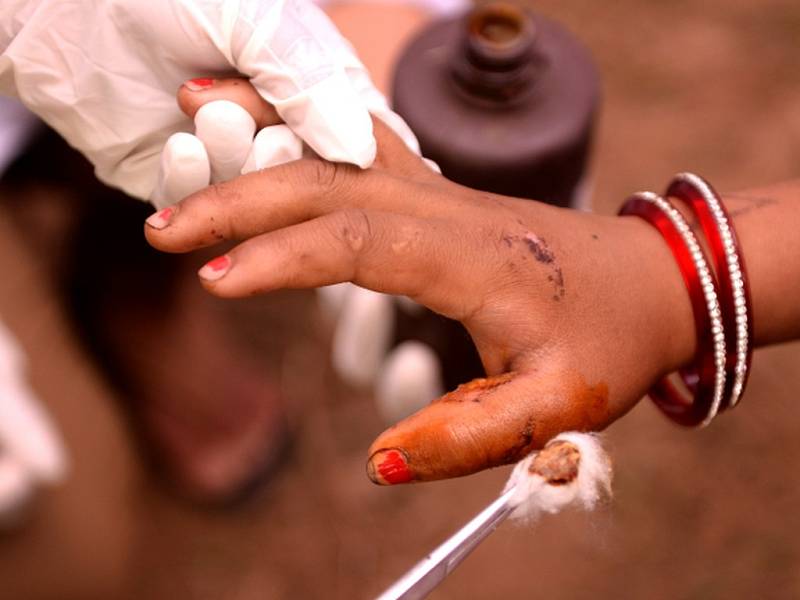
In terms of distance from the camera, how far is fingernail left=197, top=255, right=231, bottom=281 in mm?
648

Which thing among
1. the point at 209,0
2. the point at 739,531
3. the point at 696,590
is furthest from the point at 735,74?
the point at 209,0

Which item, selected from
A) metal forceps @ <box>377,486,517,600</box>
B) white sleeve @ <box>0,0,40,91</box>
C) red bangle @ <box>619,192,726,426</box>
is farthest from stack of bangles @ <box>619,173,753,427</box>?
white sleeve @ <box>0,0,40,91</box>

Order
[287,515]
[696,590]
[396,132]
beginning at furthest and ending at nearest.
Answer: [287,515]
[696,590]
[396,132]

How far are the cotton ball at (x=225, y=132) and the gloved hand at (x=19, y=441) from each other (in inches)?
20.2

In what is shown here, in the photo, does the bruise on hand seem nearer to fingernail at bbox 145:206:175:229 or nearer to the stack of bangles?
the stack of bangles

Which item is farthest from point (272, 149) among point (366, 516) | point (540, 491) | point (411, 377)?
point (366, 516)

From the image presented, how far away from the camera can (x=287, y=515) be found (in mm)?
1562

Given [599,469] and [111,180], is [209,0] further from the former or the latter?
[599,469]

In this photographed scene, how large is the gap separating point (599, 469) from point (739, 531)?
101 centimetres

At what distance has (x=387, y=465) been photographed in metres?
0.66

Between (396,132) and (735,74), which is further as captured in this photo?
(735,74)

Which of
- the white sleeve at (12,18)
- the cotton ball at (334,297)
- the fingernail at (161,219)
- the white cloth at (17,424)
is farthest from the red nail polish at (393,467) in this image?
the cotton ball at (334,297)

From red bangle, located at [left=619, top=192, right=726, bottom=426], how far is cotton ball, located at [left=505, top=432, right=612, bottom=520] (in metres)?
0.19

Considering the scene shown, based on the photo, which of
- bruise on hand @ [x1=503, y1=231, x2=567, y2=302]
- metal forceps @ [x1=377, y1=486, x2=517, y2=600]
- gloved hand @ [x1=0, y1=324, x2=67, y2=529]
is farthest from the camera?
gloved hand @ [x1=0, y1=324, x2=67, y2=529]
